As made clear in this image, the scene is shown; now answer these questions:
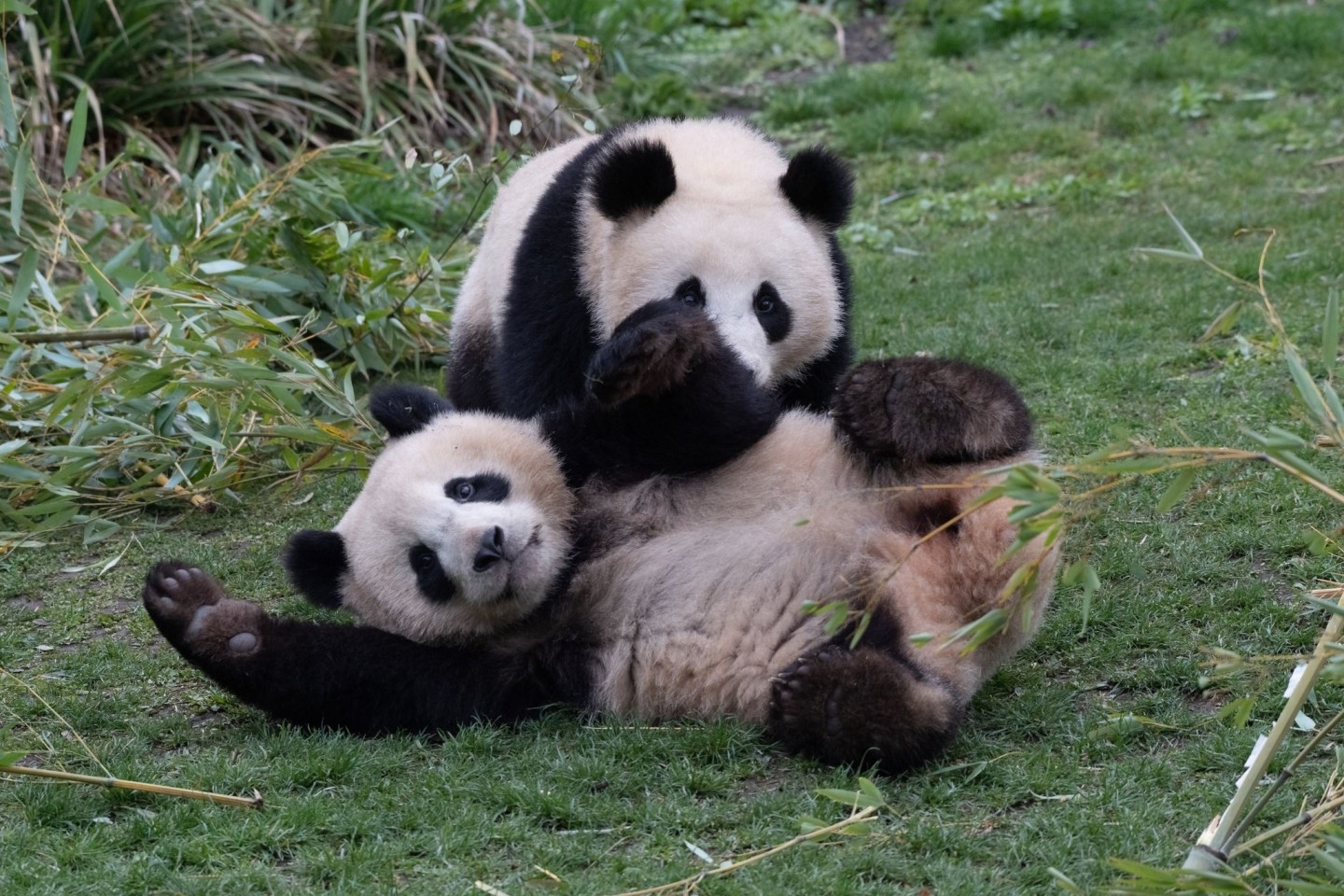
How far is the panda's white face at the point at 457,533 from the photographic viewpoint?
11.4ft

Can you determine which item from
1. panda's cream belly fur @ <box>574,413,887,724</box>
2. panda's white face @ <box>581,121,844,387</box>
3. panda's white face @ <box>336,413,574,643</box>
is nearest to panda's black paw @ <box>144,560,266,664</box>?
panda's white face @ <box>336,413,574,643</box>

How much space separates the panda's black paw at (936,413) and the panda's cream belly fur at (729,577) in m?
0.16

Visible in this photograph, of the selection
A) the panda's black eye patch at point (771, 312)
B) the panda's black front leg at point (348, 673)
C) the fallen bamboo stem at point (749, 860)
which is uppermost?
the panda's black eye patch at point (771, 312)

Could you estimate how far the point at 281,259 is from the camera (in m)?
6.34

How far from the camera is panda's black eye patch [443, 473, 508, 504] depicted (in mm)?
3621

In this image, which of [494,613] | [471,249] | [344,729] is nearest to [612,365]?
[494,613]

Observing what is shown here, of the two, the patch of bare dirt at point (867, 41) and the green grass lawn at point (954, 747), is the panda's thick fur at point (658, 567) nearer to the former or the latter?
the green grass lawn at point (954, 747)

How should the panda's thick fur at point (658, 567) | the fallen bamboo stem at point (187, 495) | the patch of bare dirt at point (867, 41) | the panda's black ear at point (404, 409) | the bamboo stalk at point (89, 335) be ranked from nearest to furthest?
the panda's thick fur at point (658, 567) → the panda's black ear at point (404, 409) → the bamboo stalk at point (89, 335) → the fallen bamboo stem at point (187, 495) → the patch of bare dirt at point (867, 41)

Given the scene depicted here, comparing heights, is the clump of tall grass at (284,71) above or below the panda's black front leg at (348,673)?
above

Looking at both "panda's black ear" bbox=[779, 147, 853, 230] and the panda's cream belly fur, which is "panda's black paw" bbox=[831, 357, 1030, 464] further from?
"panda's black ear" bbox=[779, 147, 853, 230]

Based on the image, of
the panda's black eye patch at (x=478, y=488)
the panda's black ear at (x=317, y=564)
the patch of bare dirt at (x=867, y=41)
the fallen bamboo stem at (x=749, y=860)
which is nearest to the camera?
the fallen bamboo stem at (x=749, y=860)

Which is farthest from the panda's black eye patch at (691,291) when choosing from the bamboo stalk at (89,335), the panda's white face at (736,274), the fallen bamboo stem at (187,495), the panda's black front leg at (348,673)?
the fallen bamboo stem at (187,495)

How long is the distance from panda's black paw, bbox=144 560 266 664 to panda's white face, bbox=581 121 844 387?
1.43m

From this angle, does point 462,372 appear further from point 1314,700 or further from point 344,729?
point 1314,700
